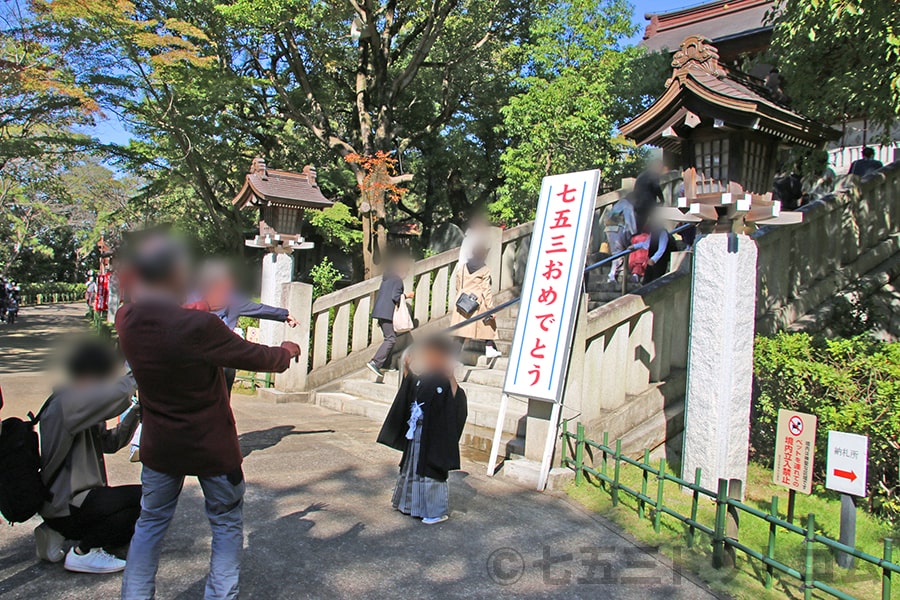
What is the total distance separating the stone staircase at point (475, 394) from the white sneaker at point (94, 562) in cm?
381

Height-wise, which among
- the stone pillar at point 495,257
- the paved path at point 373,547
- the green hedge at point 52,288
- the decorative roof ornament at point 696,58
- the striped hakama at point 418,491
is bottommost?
the paved path at point 373,547

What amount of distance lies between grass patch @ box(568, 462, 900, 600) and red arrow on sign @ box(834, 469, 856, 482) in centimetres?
64

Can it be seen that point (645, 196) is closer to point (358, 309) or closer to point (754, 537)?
point (358, 309)

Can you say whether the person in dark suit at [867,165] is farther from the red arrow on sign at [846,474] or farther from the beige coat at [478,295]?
the red arrow on sign at [846,474]

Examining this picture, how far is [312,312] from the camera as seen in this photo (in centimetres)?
990

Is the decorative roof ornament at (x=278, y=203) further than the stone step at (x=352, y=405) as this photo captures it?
Yes

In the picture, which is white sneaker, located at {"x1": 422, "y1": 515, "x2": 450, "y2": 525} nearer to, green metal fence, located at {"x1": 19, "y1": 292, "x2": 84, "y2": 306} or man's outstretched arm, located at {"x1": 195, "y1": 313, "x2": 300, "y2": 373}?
man's outstretched arm, located at {"x1": 195, "y1": 313, "x2": 300, "y2": 373}

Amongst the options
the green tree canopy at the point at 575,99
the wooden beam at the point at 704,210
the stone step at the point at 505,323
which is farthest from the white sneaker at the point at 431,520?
the green tree canopy at the point at 575,99

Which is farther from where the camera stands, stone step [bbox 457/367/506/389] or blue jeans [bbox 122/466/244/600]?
stone step [bbox 457/367/506/389]

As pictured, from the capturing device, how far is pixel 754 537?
528cm

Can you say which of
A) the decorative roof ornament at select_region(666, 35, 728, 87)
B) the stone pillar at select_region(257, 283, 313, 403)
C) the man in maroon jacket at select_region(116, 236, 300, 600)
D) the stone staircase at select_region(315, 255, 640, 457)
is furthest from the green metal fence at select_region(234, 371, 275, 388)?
the decorative roof ornament at select_region(666, 35, 728, 87)

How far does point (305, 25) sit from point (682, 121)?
38.0 ft

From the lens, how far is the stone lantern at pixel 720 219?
230 inches

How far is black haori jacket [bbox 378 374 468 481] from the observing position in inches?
202
